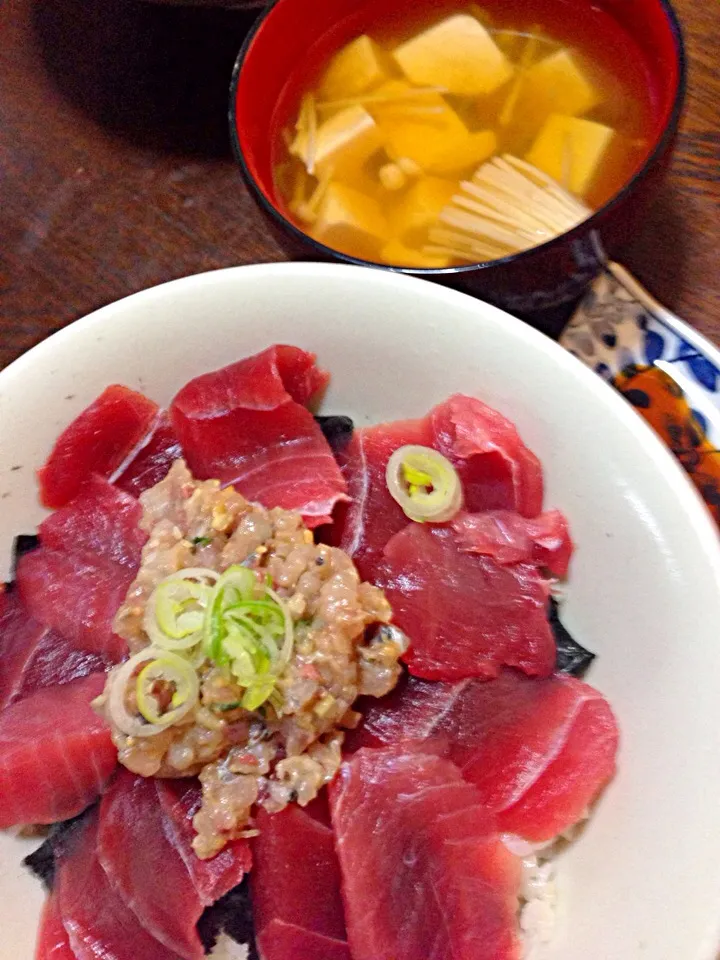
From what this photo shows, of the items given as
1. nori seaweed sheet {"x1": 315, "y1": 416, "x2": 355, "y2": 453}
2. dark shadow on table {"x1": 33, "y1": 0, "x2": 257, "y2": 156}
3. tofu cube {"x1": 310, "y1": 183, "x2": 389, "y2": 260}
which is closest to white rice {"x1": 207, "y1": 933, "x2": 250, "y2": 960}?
nori seaweed sheet {"x1": 315, "y1": 416, "x2": 355, "y2": 453}

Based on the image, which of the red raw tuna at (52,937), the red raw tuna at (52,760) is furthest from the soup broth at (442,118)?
the red raw tuna at (52,937)

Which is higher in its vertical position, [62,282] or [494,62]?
[494,62]

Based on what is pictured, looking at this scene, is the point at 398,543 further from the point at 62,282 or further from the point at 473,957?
the point at 62,282

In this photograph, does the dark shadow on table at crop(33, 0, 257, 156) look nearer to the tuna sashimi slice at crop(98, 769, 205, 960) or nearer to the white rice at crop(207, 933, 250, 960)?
the tuna sashimi slice at crop(98, 769, 205, 960)

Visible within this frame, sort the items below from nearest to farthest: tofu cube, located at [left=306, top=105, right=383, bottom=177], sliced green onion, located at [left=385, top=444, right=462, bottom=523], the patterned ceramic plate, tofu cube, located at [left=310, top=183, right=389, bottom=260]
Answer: sliced green onion, located at [left=385, top=444, right=462, bottom=523] < the patterned ceramic plate < tofu cube, located at [left=310, top=183, right=389, bottom=260] < tofu cube, located at [left=306, top=105, right=383, bottom=177]

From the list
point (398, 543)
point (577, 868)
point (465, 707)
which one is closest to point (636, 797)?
point (577, 868)

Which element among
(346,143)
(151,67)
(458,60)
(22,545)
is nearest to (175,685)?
(22,545)

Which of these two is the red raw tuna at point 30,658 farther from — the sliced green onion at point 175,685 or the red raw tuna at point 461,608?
the red raw tuna at point 461,608
